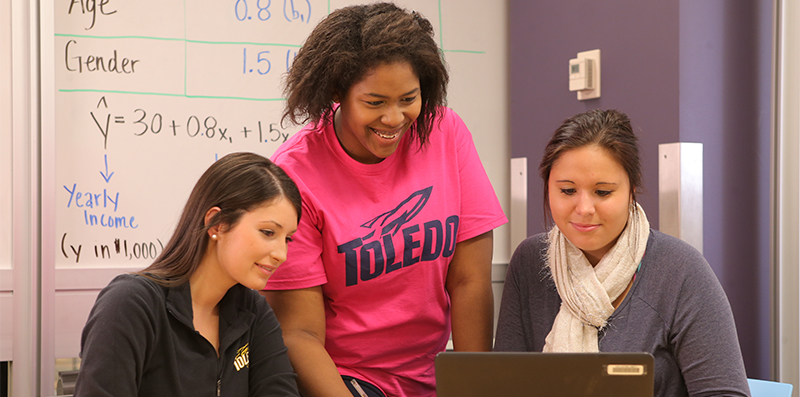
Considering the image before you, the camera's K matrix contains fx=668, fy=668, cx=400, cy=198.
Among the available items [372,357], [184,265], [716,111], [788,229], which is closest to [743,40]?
[716,111]

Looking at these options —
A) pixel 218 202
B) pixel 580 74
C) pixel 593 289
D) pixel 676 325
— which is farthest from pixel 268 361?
pixel 580 74

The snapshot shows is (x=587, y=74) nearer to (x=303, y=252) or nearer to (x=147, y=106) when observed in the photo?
(x=303, y=252)

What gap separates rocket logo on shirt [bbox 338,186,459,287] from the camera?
4.21 feet

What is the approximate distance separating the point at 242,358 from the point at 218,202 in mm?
288

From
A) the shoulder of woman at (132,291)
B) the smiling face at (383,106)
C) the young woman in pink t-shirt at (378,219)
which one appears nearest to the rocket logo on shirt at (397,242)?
the young woman in pink t-shirt at (378,219)

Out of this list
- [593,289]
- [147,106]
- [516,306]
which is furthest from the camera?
[147,106]

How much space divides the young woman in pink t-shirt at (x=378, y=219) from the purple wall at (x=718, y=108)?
0.64 metres

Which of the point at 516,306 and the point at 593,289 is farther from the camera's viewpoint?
the point at 516,306

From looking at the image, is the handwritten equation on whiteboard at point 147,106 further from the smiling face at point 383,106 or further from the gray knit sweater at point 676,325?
the gray knit sweater at point 676,325

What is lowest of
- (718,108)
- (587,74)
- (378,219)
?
(378,219)

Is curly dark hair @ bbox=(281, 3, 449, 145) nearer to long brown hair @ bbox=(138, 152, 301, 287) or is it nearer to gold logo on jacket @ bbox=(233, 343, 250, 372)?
long brown hair @ bbox=(138, 152, 301, 287)

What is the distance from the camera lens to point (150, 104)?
198cm

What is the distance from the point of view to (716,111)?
5.87 ft

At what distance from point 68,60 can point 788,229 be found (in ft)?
6.64
